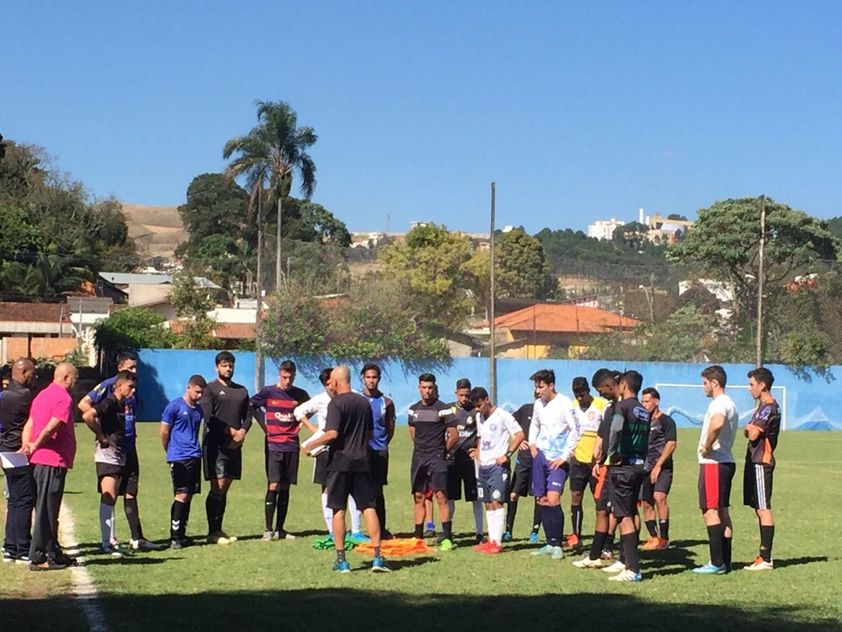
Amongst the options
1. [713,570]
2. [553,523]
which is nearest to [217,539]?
[553,523]

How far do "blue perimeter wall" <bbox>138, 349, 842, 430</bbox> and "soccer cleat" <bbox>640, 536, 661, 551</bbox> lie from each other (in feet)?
109

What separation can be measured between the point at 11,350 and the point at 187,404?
45398 millimetres

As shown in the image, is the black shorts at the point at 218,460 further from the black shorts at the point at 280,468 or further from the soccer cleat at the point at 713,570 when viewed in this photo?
the soccer cleat at the point at 713,570

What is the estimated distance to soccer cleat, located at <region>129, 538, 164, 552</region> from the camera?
13.3 meters

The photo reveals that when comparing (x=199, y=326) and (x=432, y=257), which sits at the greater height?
(x=432, y=257)

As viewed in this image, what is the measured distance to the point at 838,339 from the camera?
5356cm

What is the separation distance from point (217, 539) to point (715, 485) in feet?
18.2

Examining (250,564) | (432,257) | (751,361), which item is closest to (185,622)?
(250,564)

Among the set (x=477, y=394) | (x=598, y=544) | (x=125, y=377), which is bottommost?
(x=598, y=544)

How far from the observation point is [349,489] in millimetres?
12031

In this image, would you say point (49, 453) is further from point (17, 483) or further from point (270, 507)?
point (270, 507)

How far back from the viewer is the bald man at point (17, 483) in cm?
1217

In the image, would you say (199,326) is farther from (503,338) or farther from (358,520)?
(358,520)

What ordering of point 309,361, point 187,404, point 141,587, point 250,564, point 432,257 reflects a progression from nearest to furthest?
point 141,587, point 250,564, point 187,404, point 309,361, point 432,257
